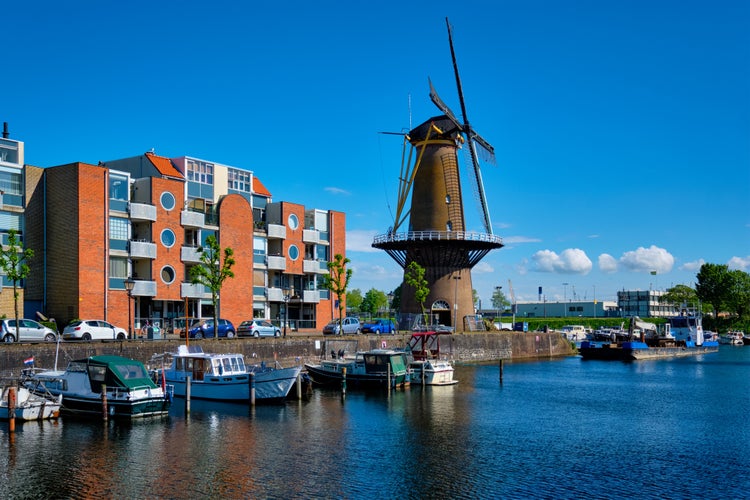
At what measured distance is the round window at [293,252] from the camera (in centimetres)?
8200

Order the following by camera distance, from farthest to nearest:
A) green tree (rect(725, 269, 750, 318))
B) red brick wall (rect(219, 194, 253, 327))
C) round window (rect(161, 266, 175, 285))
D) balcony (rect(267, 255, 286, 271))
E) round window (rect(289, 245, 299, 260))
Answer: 1. green tree (rect(725, 269, 750, 318))
2. round window (rect(289, 245, 299, 260))
3. balcony (rect(267, 255, 286, 271))
4. red brick wall (rect(219, 194, 253, 327))
5. round window (rect(161, 266, 175, 285))

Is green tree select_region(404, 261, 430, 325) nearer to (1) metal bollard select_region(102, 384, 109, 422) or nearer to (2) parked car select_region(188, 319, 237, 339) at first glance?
(2) parked car select_region(188, 319, 237, 339)

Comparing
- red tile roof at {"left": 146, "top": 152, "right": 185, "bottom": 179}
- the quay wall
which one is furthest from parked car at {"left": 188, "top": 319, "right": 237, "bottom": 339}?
red tile roof at {"left": 146, "top": 152, "right": 185, "bottom": 179}

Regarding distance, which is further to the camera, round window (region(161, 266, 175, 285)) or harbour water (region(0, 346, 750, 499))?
round window (region(161, 266, 175, 285))

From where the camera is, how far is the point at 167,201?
68.5m

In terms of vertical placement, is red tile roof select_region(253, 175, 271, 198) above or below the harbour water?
above

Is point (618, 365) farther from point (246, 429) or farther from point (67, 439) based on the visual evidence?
point (67, 439)

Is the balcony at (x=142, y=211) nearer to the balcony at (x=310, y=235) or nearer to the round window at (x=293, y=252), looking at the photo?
the round window at (x=293, y=252)

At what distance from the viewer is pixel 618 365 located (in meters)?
88.4

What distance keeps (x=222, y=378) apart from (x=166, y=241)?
26595 mm

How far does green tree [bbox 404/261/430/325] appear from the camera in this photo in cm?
8419

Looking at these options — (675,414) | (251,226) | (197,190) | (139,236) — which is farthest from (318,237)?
(675,414)

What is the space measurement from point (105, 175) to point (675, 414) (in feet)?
→ 154

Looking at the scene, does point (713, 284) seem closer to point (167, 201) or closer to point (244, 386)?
point (167, 201)
